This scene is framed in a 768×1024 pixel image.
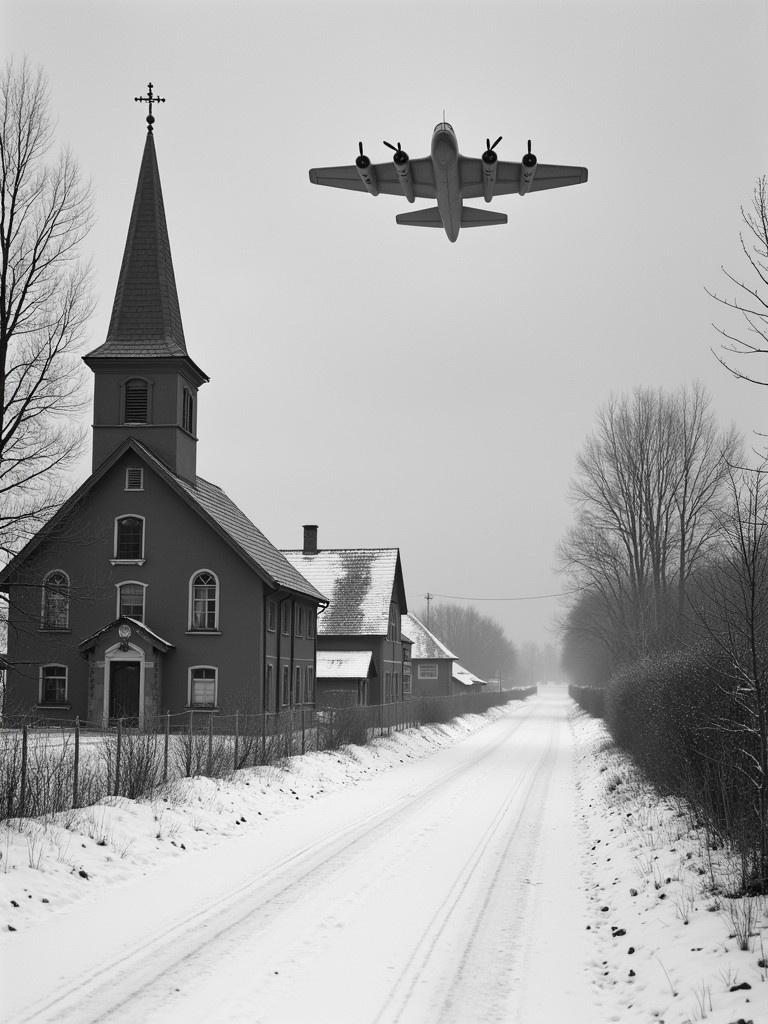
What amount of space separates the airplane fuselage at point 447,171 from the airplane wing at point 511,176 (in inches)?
8.0

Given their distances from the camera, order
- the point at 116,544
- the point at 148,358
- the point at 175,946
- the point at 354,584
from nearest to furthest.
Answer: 1. the point at 175,946
2. the point at 116,544
3. the point at 148,358
4. the point at 354,584

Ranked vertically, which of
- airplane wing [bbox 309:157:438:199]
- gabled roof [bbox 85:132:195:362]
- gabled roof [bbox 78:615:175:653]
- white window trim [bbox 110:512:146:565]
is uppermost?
gabled roof [bbox 85:132:195:362]

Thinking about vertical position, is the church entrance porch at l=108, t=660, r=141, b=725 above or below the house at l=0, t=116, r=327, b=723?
below

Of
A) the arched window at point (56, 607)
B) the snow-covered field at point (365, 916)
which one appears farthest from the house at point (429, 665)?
the snow-covered field at point (365, 916)

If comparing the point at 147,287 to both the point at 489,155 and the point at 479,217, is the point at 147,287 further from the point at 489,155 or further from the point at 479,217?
the point at 489,155

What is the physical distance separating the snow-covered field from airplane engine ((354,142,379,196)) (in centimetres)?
950

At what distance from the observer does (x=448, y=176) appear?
13.6 meters

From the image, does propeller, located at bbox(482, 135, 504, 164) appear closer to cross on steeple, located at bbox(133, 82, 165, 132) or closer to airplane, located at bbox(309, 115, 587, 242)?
airplane, located at bbox(309, 115, 587, 242)

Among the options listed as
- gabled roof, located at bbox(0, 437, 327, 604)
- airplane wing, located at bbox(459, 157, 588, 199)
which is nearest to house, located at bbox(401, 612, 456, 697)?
gabled roof, located at bbox(0, 437, 327, 604)

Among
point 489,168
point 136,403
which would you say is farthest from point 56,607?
point 489,168

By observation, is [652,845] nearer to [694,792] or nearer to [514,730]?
[694,792]

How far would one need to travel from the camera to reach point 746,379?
375 inches

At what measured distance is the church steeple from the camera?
116 ft

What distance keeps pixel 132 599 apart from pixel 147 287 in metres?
11.9
